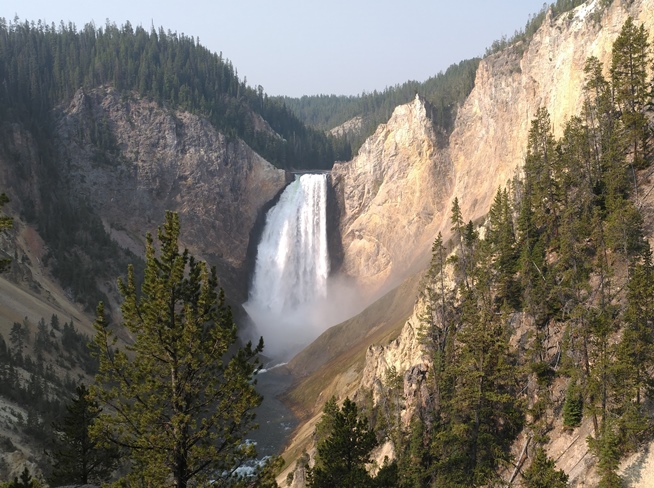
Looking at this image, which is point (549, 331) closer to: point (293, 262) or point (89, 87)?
point (293, 262)

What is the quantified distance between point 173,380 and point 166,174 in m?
91.5

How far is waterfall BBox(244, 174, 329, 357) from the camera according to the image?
96.1m

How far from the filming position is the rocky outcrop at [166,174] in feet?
310

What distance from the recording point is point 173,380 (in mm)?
13164

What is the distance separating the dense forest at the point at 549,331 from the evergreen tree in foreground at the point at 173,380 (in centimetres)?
718

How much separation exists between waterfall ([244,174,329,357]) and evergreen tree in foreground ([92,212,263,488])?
261 ft

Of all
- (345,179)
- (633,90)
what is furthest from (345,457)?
(345,179)

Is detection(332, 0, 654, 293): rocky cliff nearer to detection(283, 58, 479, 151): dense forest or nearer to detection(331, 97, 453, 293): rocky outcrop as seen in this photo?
detection(331, 97, 453, 293): rocky outcrop

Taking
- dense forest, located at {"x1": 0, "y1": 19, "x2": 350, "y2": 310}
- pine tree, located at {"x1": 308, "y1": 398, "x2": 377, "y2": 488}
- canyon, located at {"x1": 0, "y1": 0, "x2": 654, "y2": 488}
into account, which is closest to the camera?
pine tree, located at {"x1": 308, "y1": 398, "x2": 377, "y2": 488}

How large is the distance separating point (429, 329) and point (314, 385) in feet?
98.0

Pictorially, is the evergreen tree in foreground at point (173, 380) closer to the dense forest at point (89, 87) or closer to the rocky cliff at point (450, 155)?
the rocky cliff at point (450, 155)

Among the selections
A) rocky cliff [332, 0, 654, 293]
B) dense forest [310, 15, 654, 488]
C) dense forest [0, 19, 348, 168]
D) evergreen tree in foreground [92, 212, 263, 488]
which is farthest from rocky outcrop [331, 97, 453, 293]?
evergreen tree in foreground [92, 212, 263, 488]

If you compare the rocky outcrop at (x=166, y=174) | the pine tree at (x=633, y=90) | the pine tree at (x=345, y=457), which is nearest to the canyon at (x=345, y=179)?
the rocky outcrop at (x=166, y=174)

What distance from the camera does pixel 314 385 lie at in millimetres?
63406
